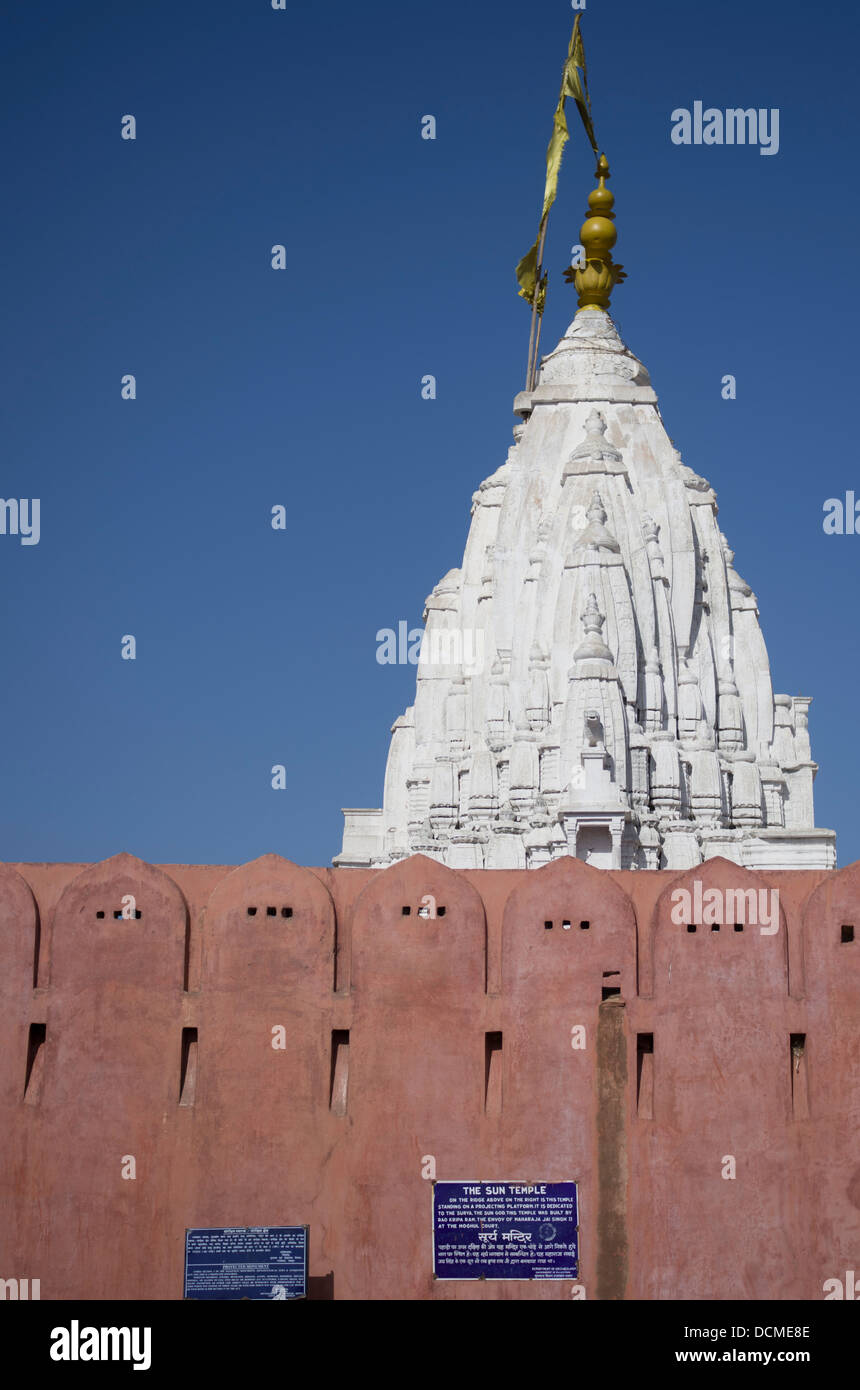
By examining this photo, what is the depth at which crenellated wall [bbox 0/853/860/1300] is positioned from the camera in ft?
57.5

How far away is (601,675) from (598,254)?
11.1 meters

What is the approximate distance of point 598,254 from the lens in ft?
128

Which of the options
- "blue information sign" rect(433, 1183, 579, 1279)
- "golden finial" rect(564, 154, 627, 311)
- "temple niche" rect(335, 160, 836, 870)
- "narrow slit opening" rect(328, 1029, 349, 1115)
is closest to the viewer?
"blue information sign" rect(433, 1183, 579, 1279)

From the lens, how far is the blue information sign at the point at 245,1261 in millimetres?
17156

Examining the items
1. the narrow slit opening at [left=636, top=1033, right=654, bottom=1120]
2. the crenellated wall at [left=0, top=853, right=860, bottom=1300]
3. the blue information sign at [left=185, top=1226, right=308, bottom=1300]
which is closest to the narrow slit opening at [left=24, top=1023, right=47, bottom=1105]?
the crenellated wall at [left=0, top=853, right=860, bottom=1300]

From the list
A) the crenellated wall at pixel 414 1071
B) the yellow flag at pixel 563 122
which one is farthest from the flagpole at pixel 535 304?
the crenellated wall at pixel 414 1071

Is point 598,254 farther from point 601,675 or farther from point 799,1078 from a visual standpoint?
point 799,1078

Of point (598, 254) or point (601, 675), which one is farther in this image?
point (598, 254)

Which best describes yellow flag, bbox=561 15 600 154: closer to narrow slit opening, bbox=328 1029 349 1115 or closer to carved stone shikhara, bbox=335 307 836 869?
carved stone shikhara, bbox=335 307 836 869

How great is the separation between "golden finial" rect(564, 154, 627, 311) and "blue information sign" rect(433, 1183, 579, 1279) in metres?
25.4

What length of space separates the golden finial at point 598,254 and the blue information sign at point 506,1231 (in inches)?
1000

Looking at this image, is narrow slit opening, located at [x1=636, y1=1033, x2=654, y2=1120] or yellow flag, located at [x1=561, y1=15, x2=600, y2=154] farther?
yellow flag, located at [x1=561, y1=15, x2=600, y2=154]

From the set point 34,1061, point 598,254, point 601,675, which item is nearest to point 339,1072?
point 34,1061
